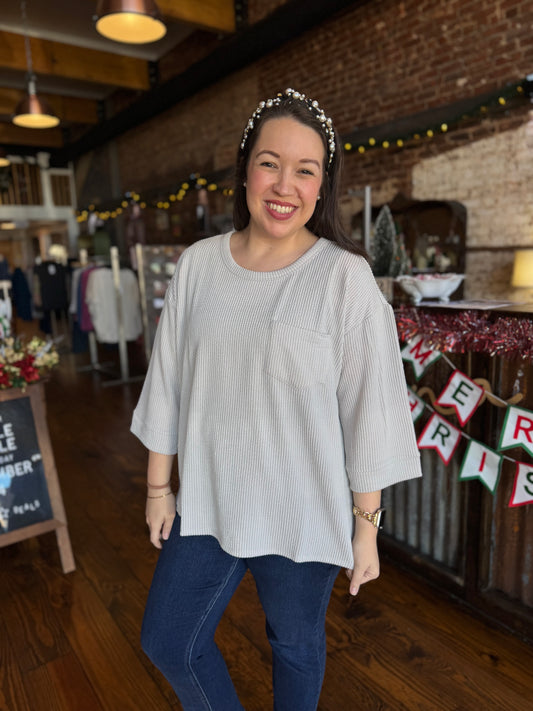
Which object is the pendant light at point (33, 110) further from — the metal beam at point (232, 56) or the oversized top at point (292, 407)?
the oversized top at point (292, 407)

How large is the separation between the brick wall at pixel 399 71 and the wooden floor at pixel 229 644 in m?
3.35

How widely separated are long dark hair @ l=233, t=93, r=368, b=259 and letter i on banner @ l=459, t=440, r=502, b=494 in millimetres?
1062

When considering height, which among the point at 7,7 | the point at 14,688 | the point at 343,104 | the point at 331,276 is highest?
the point at 7,7

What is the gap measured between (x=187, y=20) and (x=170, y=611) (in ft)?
21.8

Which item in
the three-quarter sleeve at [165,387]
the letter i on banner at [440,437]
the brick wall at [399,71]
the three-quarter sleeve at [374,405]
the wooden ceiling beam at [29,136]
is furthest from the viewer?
the wooden ceiling beam at [29,136]

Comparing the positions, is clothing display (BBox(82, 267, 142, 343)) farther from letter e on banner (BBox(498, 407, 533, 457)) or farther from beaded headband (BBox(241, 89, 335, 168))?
beaded headband (BBox(241, 89, 335, 168))

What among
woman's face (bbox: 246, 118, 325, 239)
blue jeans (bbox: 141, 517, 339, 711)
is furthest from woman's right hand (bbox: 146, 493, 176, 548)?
woman's face (bbox: 246, 118, 325, 239)

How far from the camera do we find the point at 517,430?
1.69m

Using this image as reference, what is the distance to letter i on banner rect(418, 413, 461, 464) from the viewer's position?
6.32 feet

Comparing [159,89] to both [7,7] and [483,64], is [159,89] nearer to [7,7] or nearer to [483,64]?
[7,7]

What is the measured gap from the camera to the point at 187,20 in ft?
19.5

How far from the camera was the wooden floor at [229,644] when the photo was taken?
1.63m

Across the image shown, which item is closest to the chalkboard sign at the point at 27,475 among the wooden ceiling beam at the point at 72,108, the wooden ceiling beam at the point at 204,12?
the wooden ceiling beam at the point at 204,12

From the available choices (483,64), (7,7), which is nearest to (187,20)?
(7,7)
